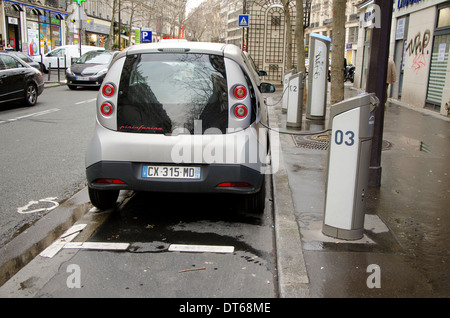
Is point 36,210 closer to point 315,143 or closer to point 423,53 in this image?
point 315,143

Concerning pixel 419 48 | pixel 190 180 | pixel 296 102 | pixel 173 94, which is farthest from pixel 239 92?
pixel 419 48

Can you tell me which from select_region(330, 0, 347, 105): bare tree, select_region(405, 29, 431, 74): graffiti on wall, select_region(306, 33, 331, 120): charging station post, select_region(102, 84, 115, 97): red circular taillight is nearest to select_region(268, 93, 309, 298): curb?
select_region(102, 84, 115, 97): red circular taillight

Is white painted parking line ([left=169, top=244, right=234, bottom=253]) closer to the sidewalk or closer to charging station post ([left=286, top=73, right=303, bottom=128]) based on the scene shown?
the sidewalk

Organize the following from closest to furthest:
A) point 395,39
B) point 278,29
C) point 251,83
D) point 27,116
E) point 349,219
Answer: point 349,219
point 251,83
point 27,116
point 395,39
point 278,29

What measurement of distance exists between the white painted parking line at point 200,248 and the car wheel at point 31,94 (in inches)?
442

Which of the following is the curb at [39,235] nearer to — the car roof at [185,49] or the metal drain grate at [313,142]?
the car roof at [185,49]

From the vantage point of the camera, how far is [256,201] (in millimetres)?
4719

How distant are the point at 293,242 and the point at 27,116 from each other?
32.2 feet

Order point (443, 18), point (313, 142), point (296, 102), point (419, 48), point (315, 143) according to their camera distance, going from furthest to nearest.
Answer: point (419, 48)
point (443, 18)
point (296, 102)
point (313, 142)
point (315, 143)

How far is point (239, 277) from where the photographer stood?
345 centimetres

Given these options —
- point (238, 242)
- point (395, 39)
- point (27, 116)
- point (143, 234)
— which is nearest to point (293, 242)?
point (238, 242)

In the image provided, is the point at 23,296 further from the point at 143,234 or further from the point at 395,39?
the point at 395,39

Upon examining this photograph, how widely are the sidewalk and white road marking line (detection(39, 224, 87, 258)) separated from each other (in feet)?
6.26

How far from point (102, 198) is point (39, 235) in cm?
76
